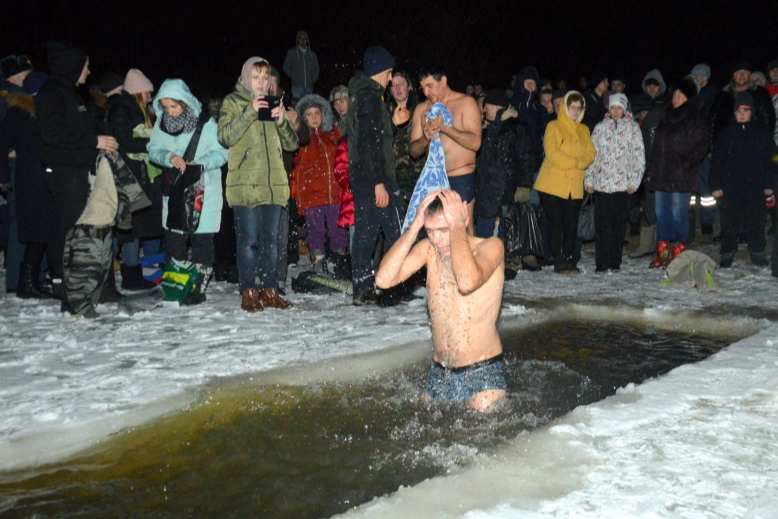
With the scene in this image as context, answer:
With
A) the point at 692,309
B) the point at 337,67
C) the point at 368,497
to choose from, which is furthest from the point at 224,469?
the point at 337,67

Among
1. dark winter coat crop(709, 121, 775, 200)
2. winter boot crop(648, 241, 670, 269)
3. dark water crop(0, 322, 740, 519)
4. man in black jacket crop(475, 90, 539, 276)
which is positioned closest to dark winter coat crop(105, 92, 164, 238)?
man in black jacket crop(475, 90, 539, 276)

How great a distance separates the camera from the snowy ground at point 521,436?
3029mm

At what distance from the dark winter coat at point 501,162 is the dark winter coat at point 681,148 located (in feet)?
5.25

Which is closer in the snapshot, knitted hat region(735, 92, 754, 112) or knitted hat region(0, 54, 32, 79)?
knitted hat region(0, 54, 32, 79)

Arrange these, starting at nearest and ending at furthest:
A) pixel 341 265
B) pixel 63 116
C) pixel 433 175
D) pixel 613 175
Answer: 1. pixel 433 175
2. pixel 63 116
3. pixel 341 265
4. pixel 613 175

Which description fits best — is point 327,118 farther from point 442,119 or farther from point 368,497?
point 368,497

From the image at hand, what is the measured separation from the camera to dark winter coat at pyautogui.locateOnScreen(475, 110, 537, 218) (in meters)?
8.23

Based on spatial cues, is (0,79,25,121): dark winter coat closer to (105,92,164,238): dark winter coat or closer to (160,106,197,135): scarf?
(105,92,164,238): dark winter coat

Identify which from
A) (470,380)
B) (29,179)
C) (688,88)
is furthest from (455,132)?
(29,179)

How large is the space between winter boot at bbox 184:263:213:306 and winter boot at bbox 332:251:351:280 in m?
1.45

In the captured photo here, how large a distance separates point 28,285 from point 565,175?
5692 mm

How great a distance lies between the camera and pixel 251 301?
6.62 meters

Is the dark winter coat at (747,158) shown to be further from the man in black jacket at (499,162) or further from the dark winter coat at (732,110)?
the man in black jacket at (499,162)

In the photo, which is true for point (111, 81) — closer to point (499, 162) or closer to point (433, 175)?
point (433, 175)
